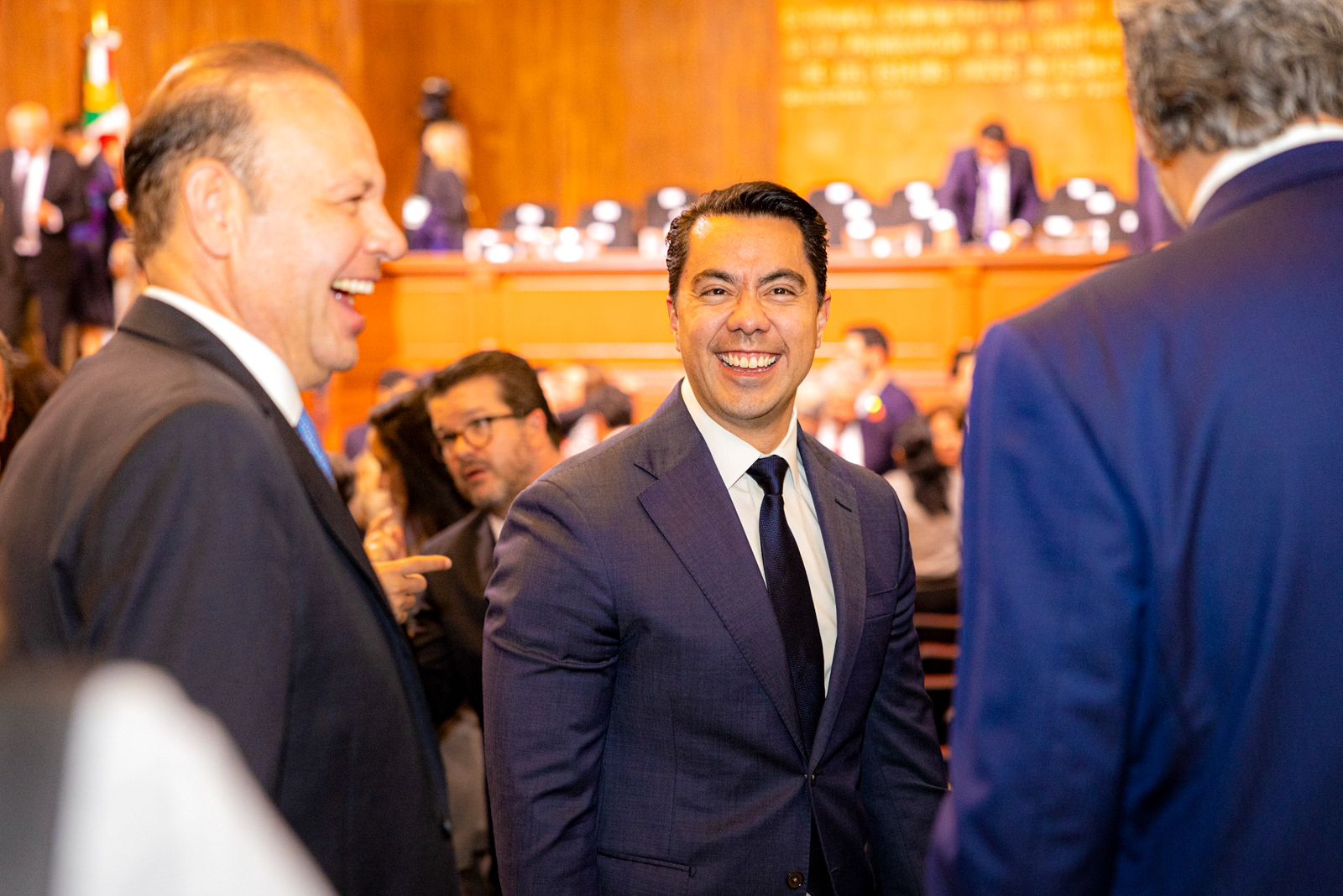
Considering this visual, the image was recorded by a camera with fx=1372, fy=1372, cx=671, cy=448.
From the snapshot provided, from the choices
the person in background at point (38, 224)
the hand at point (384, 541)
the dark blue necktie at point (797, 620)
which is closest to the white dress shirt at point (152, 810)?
the dark blue necktie at point (797, 620)

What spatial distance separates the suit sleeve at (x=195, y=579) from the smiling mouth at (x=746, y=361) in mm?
1055

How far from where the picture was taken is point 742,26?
13.6 m

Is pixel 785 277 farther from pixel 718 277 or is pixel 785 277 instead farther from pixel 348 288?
pixel 348 288

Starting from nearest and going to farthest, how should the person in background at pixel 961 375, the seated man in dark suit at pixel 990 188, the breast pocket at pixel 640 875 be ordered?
the breast pocket at pixel 640 875
the person in background at pixel 961 375
the seated man in dark suit at pixel 990 188

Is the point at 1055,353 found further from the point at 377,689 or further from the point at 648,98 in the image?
the point at 648,98

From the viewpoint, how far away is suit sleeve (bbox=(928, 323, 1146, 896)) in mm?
1226

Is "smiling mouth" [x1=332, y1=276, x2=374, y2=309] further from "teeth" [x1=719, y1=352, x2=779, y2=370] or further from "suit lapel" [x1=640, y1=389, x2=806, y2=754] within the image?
"teeth" [x1=719, y1=352, x2=779, y2=370]

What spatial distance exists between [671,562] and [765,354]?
1.33 ft

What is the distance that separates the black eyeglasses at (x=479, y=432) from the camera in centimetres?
297

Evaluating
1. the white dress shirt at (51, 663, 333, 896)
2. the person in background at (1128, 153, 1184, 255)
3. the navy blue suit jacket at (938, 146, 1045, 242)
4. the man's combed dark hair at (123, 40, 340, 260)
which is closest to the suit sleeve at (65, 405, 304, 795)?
the man's combed dark hair at (123, 40, 340, 260)

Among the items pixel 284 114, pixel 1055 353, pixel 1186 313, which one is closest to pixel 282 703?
pixel 284 114

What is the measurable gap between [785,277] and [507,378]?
918 millimetres

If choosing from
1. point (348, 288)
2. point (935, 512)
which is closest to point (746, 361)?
point (348, 288)

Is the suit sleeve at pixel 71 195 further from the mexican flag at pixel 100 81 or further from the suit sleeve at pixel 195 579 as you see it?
the suit sleeve at pixel 195 579
